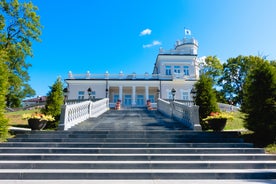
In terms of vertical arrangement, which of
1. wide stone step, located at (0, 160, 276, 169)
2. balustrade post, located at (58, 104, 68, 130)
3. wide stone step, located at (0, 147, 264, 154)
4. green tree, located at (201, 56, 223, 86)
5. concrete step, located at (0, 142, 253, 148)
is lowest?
wide stone step, located at (0, 160, 276, 169)

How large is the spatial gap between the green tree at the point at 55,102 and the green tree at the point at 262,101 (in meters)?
10.9

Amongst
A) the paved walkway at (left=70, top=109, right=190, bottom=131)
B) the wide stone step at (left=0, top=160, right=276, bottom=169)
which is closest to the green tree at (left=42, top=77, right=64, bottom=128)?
the paved walkway at (left=70, top=109, right=190, bottom=131)

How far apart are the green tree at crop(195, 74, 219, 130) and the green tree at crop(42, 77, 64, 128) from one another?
9032 millimetres

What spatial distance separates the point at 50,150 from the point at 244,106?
341 inches

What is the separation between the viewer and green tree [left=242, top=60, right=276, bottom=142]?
821 cm

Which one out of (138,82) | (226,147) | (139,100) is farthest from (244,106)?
(139,100)

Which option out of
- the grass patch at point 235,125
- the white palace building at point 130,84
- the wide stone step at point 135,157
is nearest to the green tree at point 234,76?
the white palace building at point 130,84

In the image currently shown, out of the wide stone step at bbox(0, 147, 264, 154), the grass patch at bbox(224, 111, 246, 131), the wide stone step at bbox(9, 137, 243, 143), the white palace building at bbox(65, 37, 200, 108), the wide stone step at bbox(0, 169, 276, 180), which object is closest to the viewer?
the wide stone step at bbox(0, 169, 276, 180)

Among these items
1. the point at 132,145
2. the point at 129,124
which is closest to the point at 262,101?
the point at 132,145

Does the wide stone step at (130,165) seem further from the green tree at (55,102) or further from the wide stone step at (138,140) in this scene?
the green tree at (55,102)

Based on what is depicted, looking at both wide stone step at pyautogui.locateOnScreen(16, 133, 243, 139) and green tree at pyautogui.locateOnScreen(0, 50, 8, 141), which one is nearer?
wide stone step at pyautogui.locateOnScreen(16, 133, 243, 139)

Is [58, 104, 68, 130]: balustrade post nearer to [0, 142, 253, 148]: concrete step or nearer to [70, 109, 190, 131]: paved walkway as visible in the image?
[70, 109, 190, 131]: paved walkway

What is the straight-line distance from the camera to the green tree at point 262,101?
8.21 meters

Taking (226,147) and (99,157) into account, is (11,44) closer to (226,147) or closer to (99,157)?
(99,157)
